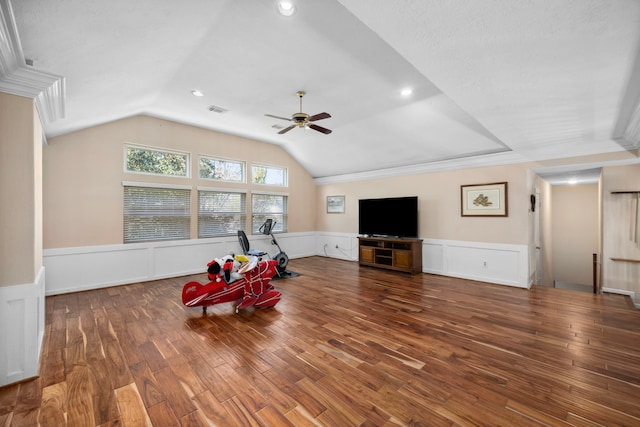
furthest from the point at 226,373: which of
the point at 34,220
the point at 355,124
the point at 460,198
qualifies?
the point at 460,198

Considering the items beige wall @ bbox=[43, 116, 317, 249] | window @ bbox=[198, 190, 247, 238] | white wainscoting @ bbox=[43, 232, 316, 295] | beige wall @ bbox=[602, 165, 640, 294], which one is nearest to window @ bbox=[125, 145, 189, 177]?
beige wall @ bbox=[43, 116, 317, 249]

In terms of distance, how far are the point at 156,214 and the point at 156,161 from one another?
3.59 ft

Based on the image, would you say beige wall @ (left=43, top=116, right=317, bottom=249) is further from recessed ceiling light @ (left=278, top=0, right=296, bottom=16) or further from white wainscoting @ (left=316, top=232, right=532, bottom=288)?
white wainscoting @ (left=316, top=232, right=532, bottom=288)

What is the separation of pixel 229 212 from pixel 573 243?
9899 millimetres

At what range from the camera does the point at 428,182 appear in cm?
593

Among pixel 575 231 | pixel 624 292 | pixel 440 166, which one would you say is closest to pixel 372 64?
pixel 440 166

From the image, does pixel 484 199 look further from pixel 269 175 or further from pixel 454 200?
pixel 269 175

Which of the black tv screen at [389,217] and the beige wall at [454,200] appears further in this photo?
the black tv screen at [389,217]

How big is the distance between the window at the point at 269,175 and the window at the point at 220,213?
64 cm

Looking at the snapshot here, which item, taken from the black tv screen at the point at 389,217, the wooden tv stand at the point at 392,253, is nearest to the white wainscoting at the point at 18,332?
the wooden tv stand at the point at 392,253

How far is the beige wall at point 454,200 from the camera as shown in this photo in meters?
4.77

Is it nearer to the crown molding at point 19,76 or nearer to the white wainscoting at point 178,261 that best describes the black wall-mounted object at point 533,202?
the white wainscoting at point 178,261

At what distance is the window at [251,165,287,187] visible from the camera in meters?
6.78

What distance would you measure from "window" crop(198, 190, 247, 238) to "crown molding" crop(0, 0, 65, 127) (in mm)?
3333
